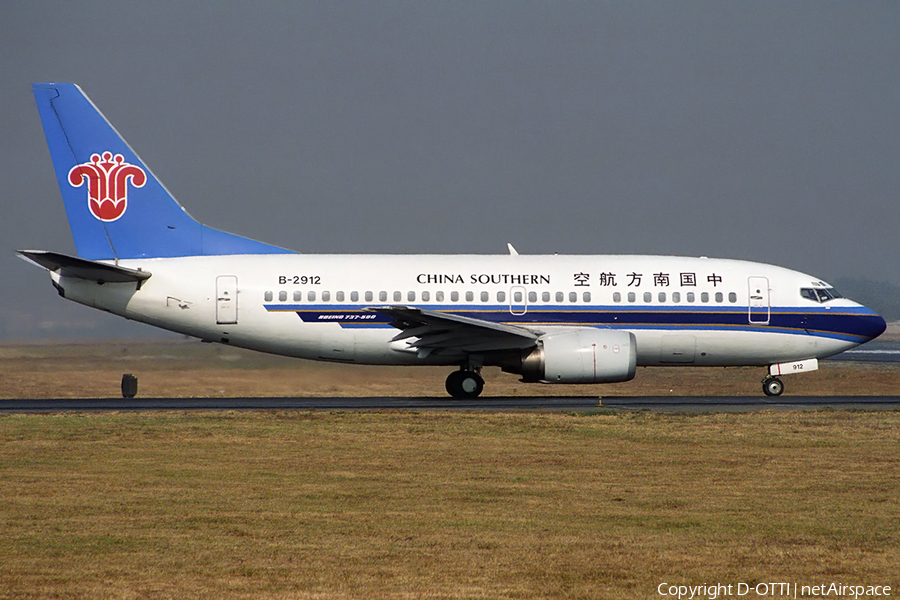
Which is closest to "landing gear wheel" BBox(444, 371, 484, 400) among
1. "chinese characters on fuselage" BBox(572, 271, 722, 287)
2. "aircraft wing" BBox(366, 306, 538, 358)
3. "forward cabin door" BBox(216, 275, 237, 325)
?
"aircraft wing" BBox(366, 306, 538, 358)

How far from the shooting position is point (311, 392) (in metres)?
31.6

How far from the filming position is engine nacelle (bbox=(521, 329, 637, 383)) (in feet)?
83.3

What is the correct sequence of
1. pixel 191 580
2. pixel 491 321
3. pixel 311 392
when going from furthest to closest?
pixel 311 392 < pixel 491 321 < pixel 191 580

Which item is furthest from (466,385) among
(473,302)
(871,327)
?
(871,327)

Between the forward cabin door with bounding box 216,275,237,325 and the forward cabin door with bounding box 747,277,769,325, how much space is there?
13.8 m

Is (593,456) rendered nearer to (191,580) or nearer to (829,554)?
(829,554)

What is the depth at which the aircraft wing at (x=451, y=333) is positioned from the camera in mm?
25047

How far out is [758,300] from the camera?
28.2m

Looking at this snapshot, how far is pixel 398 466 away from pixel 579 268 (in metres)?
13.8

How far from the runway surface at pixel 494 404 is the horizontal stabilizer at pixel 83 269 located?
317 centimetres

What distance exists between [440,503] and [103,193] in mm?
18908

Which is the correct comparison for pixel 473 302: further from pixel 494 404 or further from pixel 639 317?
pixel 639 317

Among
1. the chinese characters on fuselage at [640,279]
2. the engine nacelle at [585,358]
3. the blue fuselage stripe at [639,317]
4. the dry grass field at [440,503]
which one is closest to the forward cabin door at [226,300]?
the blue fuselage stripe at [639,317]

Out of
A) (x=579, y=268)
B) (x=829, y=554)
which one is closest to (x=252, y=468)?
(x=829, y=554)
